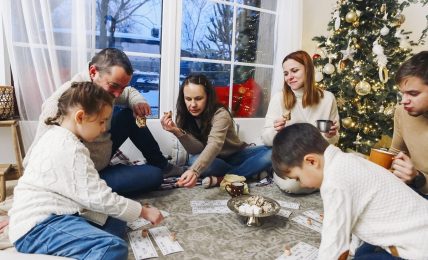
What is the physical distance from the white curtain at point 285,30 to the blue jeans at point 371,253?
7.54 ft

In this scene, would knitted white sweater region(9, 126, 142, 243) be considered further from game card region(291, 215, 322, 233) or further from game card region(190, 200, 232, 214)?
game card region(291, 215, 322, 233)

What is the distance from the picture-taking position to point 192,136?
7.35 feet

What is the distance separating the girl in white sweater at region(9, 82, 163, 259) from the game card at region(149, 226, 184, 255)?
0.84 feet

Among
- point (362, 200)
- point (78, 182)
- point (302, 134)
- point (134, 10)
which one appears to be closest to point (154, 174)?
point (78, 182)

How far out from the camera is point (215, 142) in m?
2.05

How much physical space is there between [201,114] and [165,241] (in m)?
1.03

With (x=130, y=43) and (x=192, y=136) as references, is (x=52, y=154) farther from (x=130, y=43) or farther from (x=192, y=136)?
(x=130, y=43)

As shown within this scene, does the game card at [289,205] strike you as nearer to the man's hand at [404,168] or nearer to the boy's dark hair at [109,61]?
the man's hand at [404,168]

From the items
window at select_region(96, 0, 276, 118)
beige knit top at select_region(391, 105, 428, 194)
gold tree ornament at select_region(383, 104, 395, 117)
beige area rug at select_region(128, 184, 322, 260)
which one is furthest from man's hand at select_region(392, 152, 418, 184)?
window at select_region(96, 0, 276, 118)

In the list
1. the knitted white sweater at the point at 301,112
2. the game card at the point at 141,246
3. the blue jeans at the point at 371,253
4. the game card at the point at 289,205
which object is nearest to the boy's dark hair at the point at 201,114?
the knitted white sweater at the point at 301,112

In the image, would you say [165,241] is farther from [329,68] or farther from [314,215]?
[329,68]

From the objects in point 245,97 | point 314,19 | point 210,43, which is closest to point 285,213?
point 245,97

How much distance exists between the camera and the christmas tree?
2773 millimetres

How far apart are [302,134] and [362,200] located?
294 millimetres
